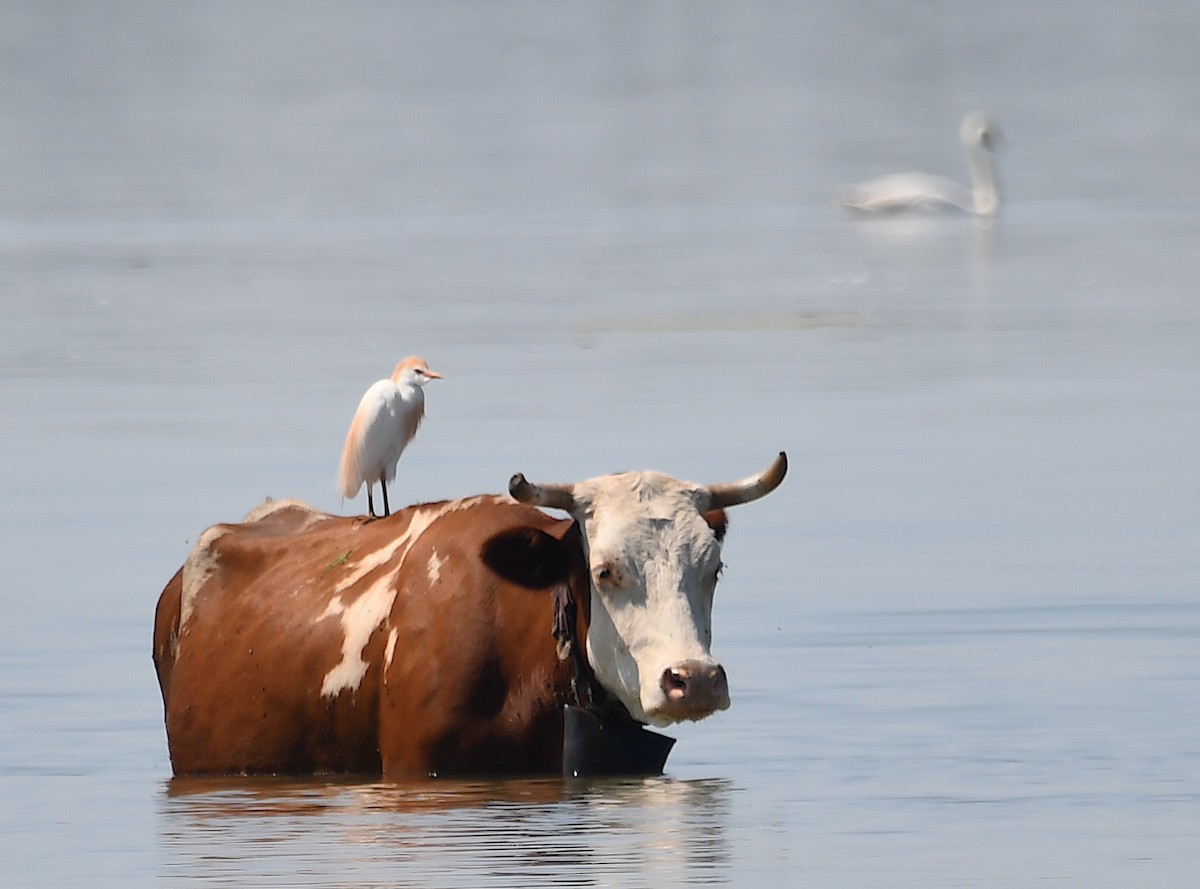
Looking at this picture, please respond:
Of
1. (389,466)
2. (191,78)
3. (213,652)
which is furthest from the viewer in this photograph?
(191,78)

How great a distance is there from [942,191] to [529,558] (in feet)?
98.4

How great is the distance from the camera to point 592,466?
1628cm

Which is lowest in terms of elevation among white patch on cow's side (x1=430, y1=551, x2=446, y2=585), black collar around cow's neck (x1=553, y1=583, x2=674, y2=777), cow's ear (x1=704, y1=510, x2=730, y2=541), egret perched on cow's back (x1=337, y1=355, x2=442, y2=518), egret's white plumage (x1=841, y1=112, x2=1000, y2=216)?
black collar around cow's neck (x1=553, y1=583, x2=674, y2=777)

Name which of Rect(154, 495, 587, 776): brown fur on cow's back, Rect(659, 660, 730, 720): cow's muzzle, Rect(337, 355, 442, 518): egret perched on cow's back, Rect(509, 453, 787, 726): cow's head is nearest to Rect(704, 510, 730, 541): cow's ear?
Rect(509, 453, 787, 726): cow's head

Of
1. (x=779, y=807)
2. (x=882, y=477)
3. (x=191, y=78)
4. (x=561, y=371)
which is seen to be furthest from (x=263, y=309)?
(x=191, y=78)

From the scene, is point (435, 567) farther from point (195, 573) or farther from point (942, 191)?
point (942, 191)

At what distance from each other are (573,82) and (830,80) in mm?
6058

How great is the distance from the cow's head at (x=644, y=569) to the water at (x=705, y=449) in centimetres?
42

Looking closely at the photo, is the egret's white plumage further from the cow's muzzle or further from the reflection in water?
the cow's muzzle

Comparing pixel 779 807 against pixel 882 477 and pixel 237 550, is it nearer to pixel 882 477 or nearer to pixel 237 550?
pixel 237 550

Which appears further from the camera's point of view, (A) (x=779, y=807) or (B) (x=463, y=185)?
(B) (x=463, y=185)

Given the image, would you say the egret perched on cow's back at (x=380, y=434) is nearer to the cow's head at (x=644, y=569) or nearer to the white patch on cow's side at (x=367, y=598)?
the white patch on cow's side at (x=367, y=598)

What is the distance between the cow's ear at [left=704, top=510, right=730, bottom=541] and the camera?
32.7ft

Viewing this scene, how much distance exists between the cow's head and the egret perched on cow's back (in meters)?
4.80
